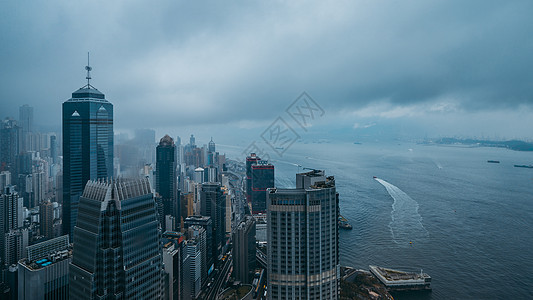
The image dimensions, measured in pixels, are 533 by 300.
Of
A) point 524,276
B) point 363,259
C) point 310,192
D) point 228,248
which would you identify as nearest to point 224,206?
point 228,248

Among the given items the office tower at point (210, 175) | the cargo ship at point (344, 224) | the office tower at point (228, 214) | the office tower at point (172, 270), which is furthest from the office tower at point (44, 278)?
the office tower at point (210, 175)

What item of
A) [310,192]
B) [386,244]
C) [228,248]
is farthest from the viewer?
[228,248]

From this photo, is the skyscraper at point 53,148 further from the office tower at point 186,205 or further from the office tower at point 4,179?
→ the office tower at point 186,205

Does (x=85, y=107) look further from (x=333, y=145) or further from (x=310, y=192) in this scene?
(x=333, y=145)

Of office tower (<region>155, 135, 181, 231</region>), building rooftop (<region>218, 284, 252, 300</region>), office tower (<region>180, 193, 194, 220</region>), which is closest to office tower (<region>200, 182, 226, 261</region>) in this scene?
office tower (<region>180, 193, 194, 220</region>)

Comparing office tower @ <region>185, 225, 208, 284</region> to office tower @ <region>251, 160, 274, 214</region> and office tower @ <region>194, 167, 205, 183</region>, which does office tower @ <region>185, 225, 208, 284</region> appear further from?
office tower @ <region>194, 167, 205, 183</region>

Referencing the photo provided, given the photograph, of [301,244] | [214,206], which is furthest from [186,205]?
[301,244]

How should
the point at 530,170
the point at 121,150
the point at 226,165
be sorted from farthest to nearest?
the point at 530,170 < the point at 226,165 < the point at 121,150
